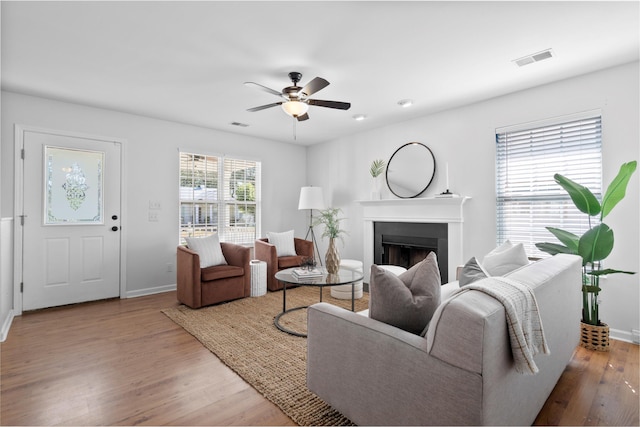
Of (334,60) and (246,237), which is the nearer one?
(334,60)

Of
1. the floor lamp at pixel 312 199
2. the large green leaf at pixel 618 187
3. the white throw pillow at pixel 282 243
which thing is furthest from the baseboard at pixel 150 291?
the large green leaf at pixel 618 187

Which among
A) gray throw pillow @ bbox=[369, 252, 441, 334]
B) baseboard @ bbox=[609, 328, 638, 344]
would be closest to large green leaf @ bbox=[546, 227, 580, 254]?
baseboard @ bbox=[609, 328, 638, 344]

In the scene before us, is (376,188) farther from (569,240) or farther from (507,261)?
(507,261)

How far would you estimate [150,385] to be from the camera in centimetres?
219

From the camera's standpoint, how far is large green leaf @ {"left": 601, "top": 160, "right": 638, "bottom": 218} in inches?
104

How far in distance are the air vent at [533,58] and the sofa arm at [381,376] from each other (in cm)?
264

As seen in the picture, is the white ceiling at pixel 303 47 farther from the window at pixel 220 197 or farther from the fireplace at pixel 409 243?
the fireplace at pixel 409 243

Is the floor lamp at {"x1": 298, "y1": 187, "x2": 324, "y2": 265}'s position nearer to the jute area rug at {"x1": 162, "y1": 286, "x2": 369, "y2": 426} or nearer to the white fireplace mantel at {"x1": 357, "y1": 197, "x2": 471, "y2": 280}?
the white fireplace mantel at {"x1": 357, "y1": 197, "x2": 471, "y2": 280}

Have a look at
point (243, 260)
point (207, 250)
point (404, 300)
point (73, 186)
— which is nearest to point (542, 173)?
point (404, 300)

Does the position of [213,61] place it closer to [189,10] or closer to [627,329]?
[189,10]

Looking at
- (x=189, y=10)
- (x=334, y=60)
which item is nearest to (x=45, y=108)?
(x=189, y=10)

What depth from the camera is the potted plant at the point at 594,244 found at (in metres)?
2.68

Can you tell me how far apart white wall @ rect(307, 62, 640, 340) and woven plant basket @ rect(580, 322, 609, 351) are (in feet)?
1.32

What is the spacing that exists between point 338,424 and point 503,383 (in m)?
0.91
